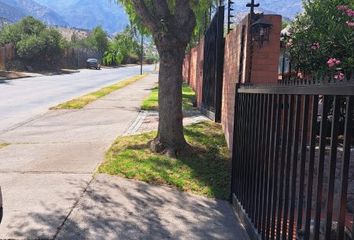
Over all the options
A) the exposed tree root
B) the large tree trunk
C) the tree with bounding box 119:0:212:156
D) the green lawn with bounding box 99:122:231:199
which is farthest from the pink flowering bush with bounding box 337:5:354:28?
the exposed tree root

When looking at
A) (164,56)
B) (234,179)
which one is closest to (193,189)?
(234,179)

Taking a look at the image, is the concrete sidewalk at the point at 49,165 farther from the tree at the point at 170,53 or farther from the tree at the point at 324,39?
the tree at the point at 324,39

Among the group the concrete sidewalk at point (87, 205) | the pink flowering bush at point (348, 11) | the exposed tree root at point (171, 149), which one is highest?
the pink flowering bush at point (348, 11)

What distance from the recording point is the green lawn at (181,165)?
615cm

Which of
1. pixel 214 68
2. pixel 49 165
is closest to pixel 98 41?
pixel 214 68

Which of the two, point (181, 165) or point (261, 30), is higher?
point (261, 30)

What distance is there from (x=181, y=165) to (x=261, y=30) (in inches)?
81.6

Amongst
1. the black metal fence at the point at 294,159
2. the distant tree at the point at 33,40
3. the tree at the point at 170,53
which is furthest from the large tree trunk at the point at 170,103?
the distant tree at the point at 33,40

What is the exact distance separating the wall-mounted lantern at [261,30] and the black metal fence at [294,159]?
1457mm

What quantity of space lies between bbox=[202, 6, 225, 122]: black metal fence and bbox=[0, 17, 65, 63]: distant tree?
40671mm

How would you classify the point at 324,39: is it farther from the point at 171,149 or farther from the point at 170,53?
the point at 171,149

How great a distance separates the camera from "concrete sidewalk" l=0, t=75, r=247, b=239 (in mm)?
4527

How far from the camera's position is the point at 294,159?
3193 mm

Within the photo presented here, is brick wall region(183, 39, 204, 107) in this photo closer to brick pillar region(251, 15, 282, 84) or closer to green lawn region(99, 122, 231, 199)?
green lawn region(99, 122, 231, 199)
